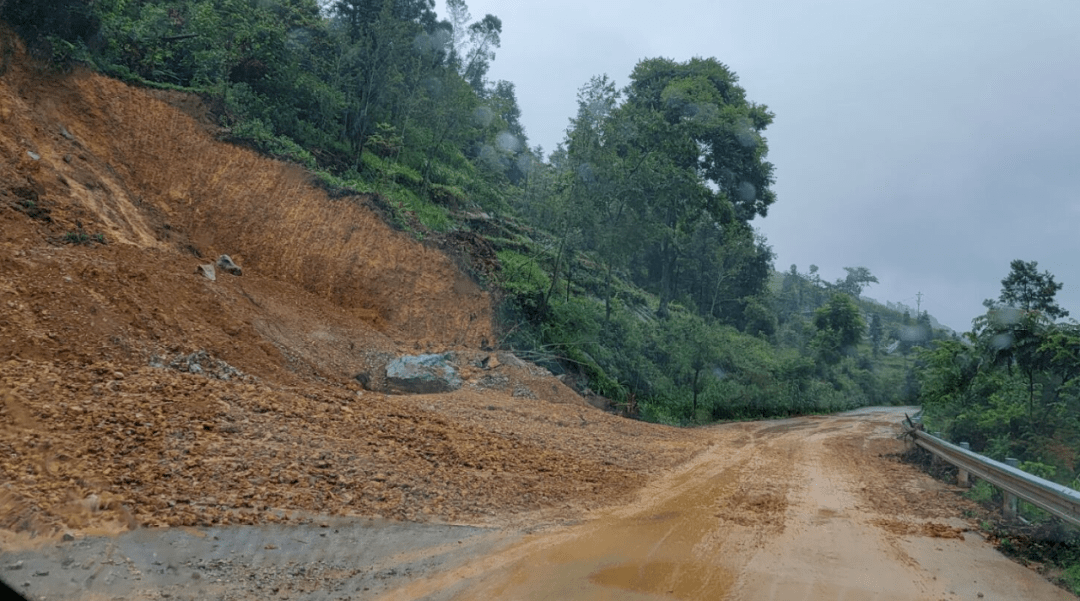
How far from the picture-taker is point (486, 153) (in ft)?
127

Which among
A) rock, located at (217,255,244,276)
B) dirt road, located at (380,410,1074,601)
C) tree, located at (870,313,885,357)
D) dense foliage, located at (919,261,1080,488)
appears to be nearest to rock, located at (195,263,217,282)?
rock, located at (217,255,244,276)

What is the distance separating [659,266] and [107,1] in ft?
127

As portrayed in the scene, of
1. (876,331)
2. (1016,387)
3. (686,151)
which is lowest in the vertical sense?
(1016,387)

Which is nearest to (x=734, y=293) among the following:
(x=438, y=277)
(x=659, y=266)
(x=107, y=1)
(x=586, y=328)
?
(x=659, y=266)

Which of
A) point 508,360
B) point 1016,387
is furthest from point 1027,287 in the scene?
point 508,360

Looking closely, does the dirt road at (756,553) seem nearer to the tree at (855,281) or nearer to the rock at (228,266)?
the rock at (228,266)

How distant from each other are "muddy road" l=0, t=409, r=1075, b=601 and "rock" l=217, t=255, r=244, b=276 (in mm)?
11314

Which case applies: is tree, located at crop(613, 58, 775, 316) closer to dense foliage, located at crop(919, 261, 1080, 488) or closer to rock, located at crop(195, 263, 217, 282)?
dense foliage, located at crop(919, 261, 1080, 488)

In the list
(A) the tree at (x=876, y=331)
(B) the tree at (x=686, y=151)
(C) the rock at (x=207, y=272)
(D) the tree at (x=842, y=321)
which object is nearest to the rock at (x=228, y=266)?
(C) the rock at (x=207, y=272)

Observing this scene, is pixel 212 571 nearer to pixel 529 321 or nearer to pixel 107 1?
pixel 529 321

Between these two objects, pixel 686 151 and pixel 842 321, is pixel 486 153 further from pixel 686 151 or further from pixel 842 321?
pixel 842 321

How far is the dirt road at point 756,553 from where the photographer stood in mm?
4715

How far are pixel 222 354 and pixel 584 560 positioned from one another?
7.54 meters

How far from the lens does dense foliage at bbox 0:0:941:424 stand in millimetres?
20016
